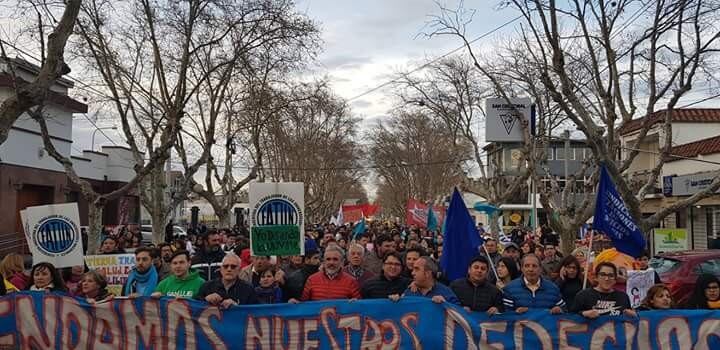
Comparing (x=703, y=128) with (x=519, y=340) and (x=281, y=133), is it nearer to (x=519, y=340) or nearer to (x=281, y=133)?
(x=281, y=133)

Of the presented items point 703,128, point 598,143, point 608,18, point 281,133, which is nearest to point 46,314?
point 598,143

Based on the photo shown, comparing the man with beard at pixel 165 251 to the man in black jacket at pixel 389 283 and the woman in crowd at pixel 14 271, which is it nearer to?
the woman in crowd at pixel 14 271

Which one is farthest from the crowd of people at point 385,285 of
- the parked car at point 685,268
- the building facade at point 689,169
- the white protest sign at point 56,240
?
the building facade at point 689,169

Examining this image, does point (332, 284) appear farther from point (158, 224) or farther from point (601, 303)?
point (158, 224)

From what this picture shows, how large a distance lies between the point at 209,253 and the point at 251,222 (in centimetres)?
324

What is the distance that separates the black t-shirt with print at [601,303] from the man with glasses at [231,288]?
2.87 m

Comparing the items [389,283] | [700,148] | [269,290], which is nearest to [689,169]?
[700,148]

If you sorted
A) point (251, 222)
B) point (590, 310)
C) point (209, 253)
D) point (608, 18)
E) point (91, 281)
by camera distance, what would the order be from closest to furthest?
point (590, 310) → point (91, 281) → point (251, 222) → point (209, 253) → point (608, 18)

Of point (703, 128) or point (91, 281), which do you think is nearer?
point (91, 281)

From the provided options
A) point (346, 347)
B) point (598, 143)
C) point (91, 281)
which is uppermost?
point (598, 143)

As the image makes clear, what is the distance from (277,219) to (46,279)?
2.52m

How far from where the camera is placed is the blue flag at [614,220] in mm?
8047

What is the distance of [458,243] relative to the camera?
8.09 m

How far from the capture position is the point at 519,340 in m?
6.38
